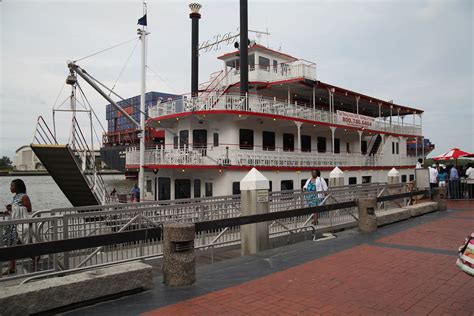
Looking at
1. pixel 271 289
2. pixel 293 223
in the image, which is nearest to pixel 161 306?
pixel 271 289

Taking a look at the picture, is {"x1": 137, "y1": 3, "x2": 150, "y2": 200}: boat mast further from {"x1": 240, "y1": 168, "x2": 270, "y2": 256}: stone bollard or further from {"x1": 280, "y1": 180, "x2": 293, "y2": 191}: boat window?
{"x1": 240, "y1": 168, "x2": 270, "y2": 256}: stone bollard

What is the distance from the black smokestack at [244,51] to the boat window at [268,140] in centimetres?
284

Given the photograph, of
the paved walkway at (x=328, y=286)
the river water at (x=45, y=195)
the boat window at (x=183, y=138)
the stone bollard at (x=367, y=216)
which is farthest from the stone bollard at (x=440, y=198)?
the river water at (x=45, y=195)

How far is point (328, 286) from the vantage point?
5383 mm

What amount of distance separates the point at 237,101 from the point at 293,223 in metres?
9.03

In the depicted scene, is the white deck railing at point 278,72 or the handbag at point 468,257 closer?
the handbag at point 468,257

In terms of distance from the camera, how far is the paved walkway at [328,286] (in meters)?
4.53

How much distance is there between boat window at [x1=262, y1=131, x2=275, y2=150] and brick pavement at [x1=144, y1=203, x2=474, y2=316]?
12.9 meters

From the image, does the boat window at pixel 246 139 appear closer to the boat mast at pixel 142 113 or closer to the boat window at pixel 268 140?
the boat window at pixel 268 140

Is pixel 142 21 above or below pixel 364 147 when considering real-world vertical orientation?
above

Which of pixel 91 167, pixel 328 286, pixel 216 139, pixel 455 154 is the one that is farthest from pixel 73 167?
pixel 455 154

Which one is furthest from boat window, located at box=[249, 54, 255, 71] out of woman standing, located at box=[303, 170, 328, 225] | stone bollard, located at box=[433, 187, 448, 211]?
woman standing, located at box=[303, 170, 328, 225]

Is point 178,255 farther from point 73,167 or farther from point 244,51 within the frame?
point 244,51

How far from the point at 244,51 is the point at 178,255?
15667mm
